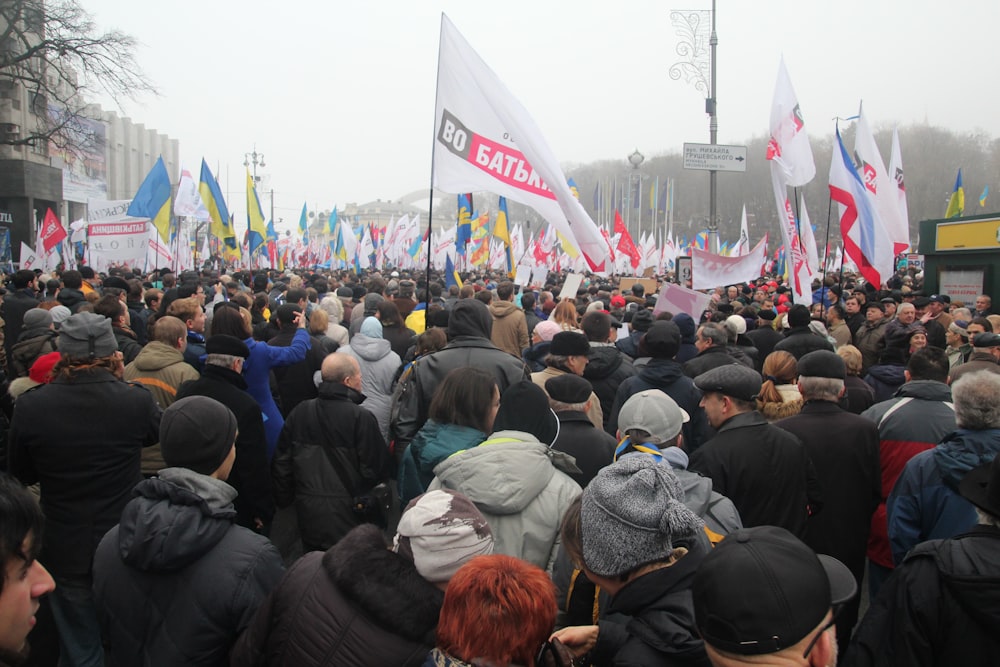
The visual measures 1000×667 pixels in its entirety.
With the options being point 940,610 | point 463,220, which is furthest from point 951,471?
point 463,220

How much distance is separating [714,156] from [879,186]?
465 centimetres

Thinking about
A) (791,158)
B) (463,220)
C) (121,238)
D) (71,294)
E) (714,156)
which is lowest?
(71,294)

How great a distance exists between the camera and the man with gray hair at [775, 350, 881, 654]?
12.6 ft

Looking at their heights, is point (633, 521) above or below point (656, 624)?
above

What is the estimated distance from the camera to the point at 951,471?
301 centimetres

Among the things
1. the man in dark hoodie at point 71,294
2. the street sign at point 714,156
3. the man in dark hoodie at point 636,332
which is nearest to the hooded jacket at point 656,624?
the man in dark hoodie at point 636,332

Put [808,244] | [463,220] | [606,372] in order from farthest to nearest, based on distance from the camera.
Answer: [463,220] → [808,244] → [606,372]

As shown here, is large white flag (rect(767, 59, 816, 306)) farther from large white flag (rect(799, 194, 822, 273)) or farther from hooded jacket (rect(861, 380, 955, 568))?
hooded jacket (rect(861, 380, 955, 568))

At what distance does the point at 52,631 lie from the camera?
2.77m

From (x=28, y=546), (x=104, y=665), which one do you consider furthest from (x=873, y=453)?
(x=104, y=665)

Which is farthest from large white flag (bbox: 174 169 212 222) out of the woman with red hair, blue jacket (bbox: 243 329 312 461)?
the woman with red hair

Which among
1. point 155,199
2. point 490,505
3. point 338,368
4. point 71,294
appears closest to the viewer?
point 490,505

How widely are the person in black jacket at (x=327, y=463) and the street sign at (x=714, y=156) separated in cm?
1215

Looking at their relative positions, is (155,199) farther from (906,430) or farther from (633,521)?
(633,521)
